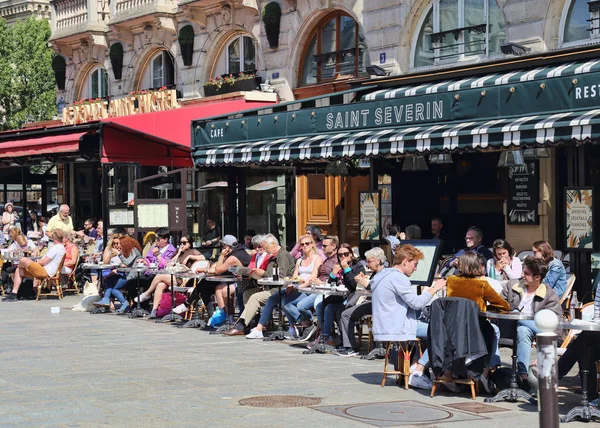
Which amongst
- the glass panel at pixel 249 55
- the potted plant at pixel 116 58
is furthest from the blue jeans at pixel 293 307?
the potted plant at pixel 116 58

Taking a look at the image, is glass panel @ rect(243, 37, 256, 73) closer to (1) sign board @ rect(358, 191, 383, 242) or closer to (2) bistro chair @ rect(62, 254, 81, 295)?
(2) bistro chair @ rect(62, 254, 81, 295)

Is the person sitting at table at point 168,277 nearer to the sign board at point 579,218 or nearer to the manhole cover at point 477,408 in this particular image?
the sign board at point 579,218

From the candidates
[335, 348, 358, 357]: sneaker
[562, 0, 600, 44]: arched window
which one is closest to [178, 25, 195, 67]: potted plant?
[562, 0, 600, 44]: arched window

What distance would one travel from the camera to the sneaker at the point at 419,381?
1044 cm

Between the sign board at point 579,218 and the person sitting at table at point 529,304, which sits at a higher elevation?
the sign board at point 579,218

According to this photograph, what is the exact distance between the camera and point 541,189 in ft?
58.9

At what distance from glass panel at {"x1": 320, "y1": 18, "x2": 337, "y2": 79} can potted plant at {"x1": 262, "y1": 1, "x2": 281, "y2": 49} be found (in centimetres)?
130

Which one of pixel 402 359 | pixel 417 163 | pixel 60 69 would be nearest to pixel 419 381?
pixel 402 359

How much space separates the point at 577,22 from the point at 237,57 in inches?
410

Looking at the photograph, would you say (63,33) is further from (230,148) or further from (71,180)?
(230,148)

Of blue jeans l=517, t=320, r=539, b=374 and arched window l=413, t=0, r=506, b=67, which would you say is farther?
arched window l=413, t=0, r=506, b=67

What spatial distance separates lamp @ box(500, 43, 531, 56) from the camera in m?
18.2

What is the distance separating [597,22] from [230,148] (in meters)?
6.27

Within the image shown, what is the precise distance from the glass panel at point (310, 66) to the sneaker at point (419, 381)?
46.3 feet
